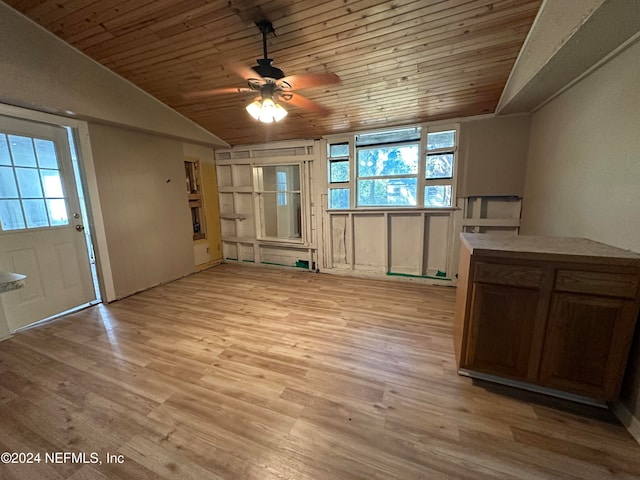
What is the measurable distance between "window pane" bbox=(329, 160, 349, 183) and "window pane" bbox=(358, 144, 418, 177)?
0.20 m

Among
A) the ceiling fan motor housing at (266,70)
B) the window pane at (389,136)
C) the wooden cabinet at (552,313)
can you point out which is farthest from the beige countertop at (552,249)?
the window pane at (389,136)

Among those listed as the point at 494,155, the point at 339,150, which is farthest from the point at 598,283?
the point at 339,150

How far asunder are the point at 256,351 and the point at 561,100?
342cm

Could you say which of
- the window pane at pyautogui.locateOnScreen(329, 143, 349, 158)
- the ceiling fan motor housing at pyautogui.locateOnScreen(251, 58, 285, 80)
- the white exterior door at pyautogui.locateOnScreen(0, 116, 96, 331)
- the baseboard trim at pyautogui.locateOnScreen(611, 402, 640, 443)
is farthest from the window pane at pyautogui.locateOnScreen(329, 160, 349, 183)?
the baseboard trim at pyautogui.locateOnScreen(611, 402, 640, 443)

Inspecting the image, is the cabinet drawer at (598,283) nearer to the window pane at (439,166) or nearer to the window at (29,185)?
the window pane at (439,166)

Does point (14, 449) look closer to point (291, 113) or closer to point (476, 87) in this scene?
point (291, 113)

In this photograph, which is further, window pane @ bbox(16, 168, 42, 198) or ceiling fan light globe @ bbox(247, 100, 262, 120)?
window pane @ bbox(16, 168, 42, 198)

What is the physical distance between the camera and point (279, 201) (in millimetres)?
4875

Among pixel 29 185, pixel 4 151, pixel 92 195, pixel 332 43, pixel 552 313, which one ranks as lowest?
pixel 552 313

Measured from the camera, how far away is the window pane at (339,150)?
3930 mm

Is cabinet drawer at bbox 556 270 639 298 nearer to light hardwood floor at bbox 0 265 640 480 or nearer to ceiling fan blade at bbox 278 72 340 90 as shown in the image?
light hardwood floor at bbox 0 265 640 480

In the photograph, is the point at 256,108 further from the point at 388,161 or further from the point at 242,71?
the point at 388,161

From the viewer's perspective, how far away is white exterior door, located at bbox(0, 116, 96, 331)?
2.47m

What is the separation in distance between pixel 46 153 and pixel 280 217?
124 inches
